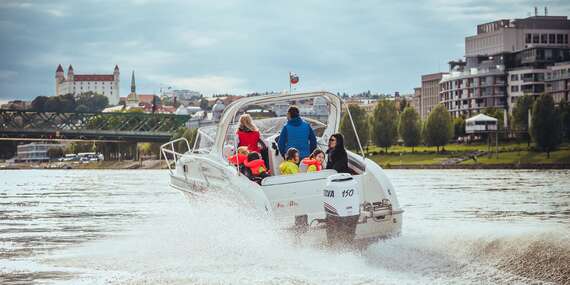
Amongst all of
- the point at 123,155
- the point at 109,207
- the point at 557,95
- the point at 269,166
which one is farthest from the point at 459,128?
the point at 269,166

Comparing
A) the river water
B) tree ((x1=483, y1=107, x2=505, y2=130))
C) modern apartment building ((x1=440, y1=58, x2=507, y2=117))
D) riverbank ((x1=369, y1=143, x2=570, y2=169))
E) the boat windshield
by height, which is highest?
modern apartment building ((x1=440, y1=58, x2=507, y2=117))

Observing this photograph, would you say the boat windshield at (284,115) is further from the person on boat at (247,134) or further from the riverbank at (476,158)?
the riverbank at (476,158)

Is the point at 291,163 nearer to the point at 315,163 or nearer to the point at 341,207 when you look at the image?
the point at 315,163

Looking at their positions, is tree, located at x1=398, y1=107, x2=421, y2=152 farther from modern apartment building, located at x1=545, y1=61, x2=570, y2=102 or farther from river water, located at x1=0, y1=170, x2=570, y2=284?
river water, located at x1=0, y1=170, x2=570, y2=284

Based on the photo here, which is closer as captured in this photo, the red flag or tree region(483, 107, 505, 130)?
the red flag

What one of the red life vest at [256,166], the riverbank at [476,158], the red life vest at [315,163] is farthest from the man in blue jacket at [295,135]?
the riverbank at [476,158]

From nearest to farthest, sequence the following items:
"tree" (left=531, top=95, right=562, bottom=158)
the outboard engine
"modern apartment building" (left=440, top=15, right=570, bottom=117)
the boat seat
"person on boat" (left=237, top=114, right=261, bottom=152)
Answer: the outboard engine, the boat seat, "person on boat" (left=237, top=114, right=261, bottom=152), "tree" (left=531, top=95, right=562, bottom=158), "modern apartment building" (left=440, top=15, right=570, bottom=117)

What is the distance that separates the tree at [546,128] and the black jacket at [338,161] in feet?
307

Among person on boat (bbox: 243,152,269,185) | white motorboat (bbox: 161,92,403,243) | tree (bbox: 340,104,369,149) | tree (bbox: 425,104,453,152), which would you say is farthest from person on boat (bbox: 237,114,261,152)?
tree (bbox: 340,104,369,149)

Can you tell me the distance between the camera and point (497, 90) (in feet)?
544

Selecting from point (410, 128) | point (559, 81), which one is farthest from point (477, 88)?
point (410, 128)

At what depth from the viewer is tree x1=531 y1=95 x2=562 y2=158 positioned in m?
106

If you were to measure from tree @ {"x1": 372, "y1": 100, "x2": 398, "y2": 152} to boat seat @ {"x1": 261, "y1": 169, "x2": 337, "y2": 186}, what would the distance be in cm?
11410

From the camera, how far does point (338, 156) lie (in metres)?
15.2
